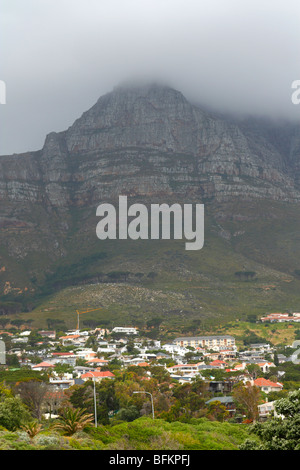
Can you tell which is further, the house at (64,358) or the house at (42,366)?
the house at (64,358)

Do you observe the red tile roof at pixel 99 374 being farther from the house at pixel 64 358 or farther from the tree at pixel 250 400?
the tree at pixel 250 400

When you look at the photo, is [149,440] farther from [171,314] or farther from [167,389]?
[171,314]

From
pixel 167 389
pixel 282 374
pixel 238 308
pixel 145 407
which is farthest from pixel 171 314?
pixel 145 407

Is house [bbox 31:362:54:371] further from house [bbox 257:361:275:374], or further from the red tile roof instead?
house [bbox 257:361:275:374]

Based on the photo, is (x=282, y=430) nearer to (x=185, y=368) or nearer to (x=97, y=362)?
(x=185, y=368)

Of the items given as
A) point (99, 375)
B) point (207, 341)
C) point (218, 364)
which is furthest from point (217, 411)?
point (207, 341)

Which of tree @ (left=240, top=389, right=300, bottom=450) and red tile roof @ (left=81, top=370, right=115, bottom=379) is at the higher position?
tree @ (left=240, top=389, right=300, bottom=450)

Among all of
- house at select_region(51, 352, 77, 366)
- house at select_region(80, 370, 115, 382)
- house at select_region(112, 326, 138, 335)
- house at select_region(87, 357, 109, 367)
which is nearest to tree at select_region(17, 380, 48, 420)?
house at select_region(80, 370, 115, 382)

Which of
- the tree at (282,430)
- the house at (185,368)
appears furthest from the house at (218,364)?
the tree at (282,430)
